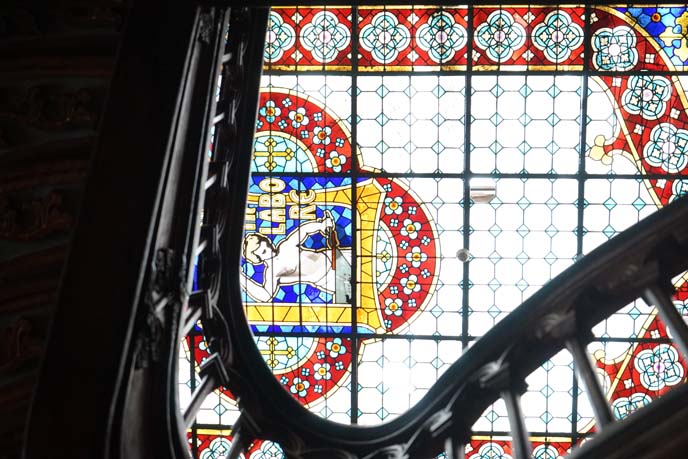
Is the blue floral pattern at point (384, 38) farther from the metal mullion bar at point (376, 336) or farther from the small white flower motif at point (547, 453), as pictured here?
the small white flower motif at point (547, 453)

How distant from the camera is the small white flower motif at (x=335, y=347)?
823 centimetres

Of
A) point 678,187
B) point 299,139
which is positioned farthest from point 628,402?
point 299,139

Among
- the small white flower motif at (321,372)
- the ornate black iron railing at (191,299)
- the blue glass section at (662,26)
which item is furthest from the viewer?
the small white flower motif at (321,372)

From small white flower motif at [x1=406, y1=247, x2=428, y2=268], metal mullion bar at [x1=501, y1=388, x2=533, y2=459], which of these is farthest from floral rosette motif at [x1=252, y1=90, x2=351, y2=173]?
metal mullion bar at [x1=501, y1=388, x2=533, y2=459]

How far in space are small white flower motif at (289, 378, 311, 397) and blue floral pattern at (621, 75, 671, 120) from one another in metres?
3.89

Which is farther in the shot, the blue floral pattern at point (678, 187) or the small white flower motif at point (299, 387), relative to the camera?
the small white flower motif at point (299, 387)

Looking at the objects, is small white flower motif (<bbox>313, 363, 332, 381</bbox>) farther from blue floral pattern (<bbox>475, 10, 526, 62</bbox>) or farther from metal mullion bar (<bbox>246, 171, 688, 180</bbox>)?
blue floral pattern (<bbox>475, 10, 526, 62</bbox>)

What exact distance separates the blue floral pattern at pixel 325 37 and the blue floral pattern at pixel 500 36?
1238 mm

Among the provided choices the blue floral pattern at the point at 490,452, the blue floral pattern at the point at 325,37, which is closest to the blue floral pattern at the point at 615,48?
the blue floral pattern at the point at 325,37

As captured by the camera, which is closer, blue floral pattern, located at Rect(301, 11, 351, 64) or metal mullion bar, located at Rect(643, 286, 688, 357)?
metal mullion bar, located at Rect(643, 286, 688, 357)

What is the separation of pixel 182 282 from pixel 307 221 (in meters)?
3.86

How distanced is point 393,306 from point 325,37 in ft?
8.48

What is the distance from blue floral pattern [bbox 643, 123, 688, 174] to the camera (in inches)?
314

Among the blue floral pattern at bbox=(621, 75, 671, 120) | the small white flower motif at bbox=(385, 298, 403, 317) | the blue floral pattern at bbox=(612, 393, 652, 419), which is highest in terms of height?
the blue floral pattern at bbox=(621, 75, 671, 120)
